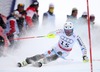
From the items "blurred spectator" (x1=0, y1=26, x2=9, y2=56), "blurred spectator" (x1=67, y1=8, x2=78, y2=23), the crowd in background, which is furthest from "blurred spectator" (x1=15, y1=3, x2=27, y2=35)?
"blurred spectator" (x1=67, y1=8, x2=78, y2=23)

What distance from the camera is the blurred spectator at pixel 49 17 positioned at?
Answer: 386 centimetres

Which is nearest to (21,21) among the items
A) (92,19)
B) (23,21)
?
(23,21)

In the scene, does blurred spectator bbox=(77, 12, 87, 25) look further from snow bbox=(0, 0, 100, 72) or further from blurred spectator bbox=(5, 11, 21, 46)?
blurred spectator bbox=(5, 11, 21, 46)

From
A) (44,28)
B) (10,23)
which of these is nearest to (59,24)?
(44,28)

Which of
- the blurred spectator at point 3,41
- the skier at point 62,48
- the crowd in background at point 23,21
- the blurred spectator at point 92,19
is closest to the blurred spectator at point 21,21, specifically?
the crowd in background at point 23,21

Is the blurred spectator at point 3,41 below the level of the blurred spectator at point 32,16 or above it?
below

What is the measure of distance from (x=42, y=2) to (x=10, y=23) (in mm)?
306

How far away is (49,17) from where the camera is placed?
153 inches

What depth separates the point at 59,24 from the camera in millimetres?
3867

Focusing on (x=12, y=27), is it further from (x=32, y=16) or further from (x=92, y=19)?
(x=92, y=19)

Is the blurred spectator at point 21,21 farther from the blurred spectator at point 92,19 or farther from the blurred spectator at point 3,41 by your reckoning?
the blurred spectator at point 92,19

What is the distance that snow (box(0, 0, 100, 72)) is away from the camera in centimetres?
383

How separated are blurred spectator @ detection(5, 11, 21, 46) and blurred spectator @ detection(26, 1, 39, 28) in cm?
9

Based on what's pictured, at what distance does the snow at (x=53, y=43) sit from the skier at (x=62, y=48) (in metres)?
0.03
